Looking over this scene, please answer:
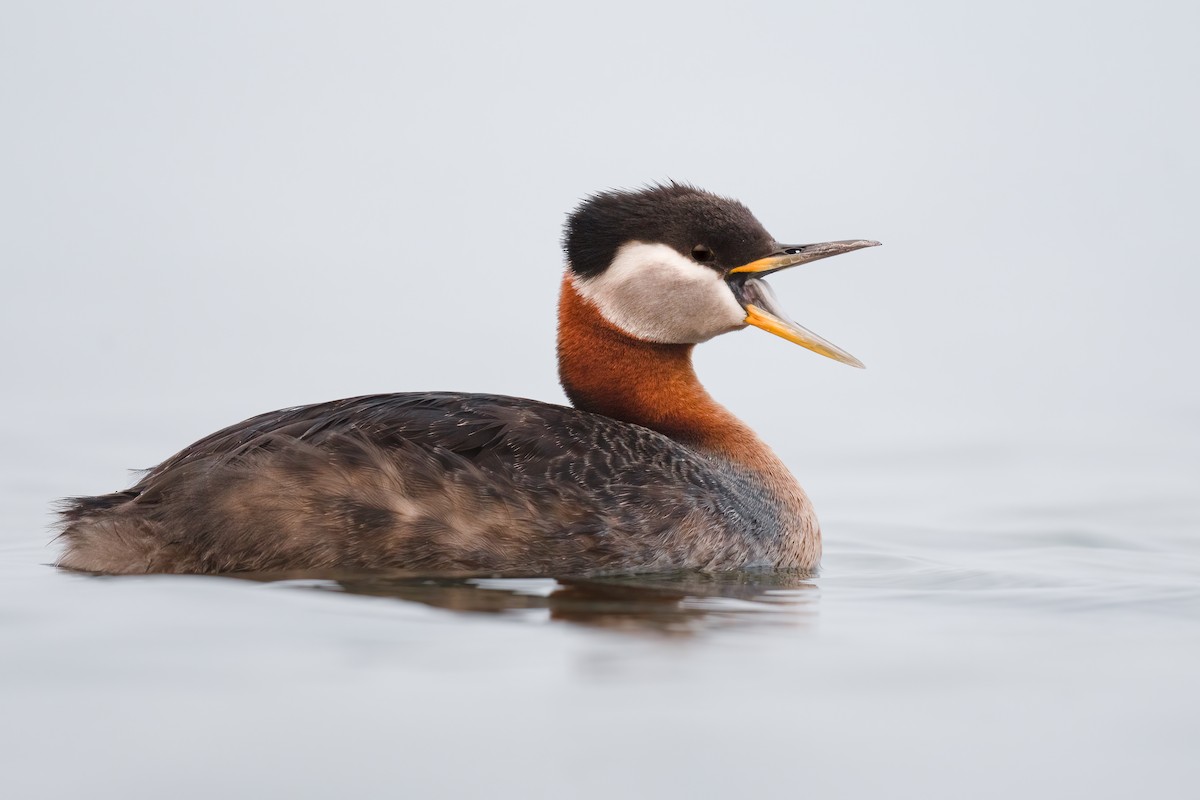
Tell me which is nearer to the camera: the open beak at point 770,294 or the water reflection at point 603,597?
the water reflection at point 603,597

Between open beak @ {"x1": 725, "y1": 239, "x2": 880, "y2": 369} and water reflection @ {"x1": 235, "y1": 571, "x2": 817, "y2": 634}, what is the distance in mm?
1447

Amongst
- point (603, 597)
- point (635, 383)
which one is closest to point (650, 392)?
point (635, 383)

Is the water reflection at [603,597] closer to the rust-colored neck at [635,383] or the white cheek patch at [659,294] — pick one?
the rust-colored neck at [635,383]

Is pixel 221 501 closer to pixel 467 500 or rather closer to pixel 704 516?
pixel 467 500

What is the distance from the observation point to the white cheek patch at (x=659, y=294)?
9.09 meters

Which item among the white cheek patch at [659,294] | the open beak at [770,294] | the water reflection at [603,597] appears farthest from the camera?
the open beak at [770,294]

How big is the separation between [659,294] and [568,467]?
1195 mm

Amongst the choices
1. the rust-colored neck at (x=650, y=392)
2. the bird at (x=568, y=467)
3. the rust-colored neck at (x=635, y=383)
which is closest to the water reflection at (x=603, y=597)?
the bird at (x=568, y=467)

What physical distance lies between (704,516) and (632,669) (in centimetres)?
203

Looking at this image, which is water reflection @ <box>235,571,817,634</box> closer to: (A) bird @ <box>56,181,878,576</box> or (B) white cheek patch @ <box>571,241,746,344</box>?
(A) bird @ <box>56,181,878,576</box>

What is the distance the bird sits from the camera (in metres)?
7.96

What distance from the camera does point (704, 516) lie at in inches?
335

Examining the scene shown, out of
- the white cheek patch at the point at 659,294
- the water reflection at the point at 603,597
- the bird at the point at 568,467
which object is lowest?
the water reflection at the point at 603,597

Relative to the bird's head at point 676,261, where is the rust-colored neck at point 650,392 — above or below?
below
